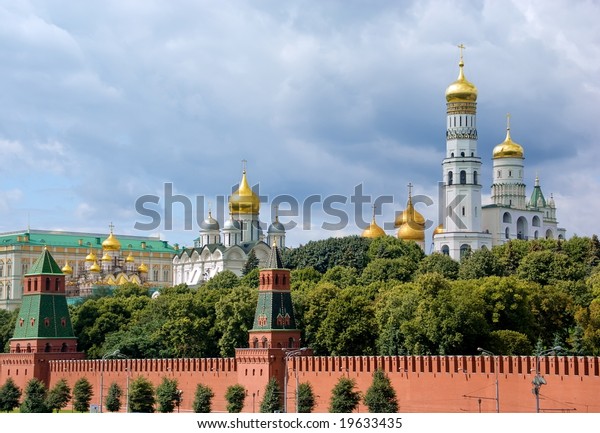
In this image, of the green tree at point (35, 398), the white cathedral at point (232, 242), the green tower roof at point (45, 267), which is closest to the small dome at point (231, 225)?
the white cathedral at point (232, 242)

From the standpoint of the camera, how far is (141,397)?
75.9 meters

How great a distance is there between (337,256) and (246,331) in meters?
42.3

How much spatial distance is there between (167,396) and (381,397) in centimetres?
1343

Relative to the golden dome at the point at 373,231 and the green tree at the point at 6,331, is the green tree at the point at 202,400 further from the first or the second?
the golden dome at the point at 373,231

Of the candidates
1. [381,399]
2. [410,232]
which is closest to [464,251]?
[410,232]

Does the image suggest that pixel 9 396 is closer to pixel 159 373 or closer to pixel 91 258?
pixel 159 373

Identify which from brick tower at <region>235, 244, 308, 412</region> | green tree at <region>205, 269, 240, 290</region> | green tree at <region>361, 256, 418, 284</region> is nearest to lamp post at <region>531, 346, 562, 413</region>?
brick tower at <region>235, 244, 308, 412</region>

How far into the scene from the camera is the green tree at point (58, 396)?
80.9 m

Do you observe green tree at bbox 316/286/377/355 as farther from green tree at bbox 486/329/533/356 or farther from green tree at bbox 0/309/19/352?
green tree at bbox 0/309/19/352

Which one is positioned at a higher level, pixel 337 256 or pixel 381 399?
pixel 337 256

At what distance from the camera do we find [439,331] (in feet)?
254

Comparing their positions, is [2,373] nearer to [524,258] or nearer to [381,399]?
[381,399]

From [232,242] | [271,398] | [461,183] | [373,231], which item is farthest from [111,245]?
[271,398]

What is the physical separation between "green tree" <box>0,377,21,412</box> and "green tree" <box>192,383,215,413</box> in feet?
41.8
